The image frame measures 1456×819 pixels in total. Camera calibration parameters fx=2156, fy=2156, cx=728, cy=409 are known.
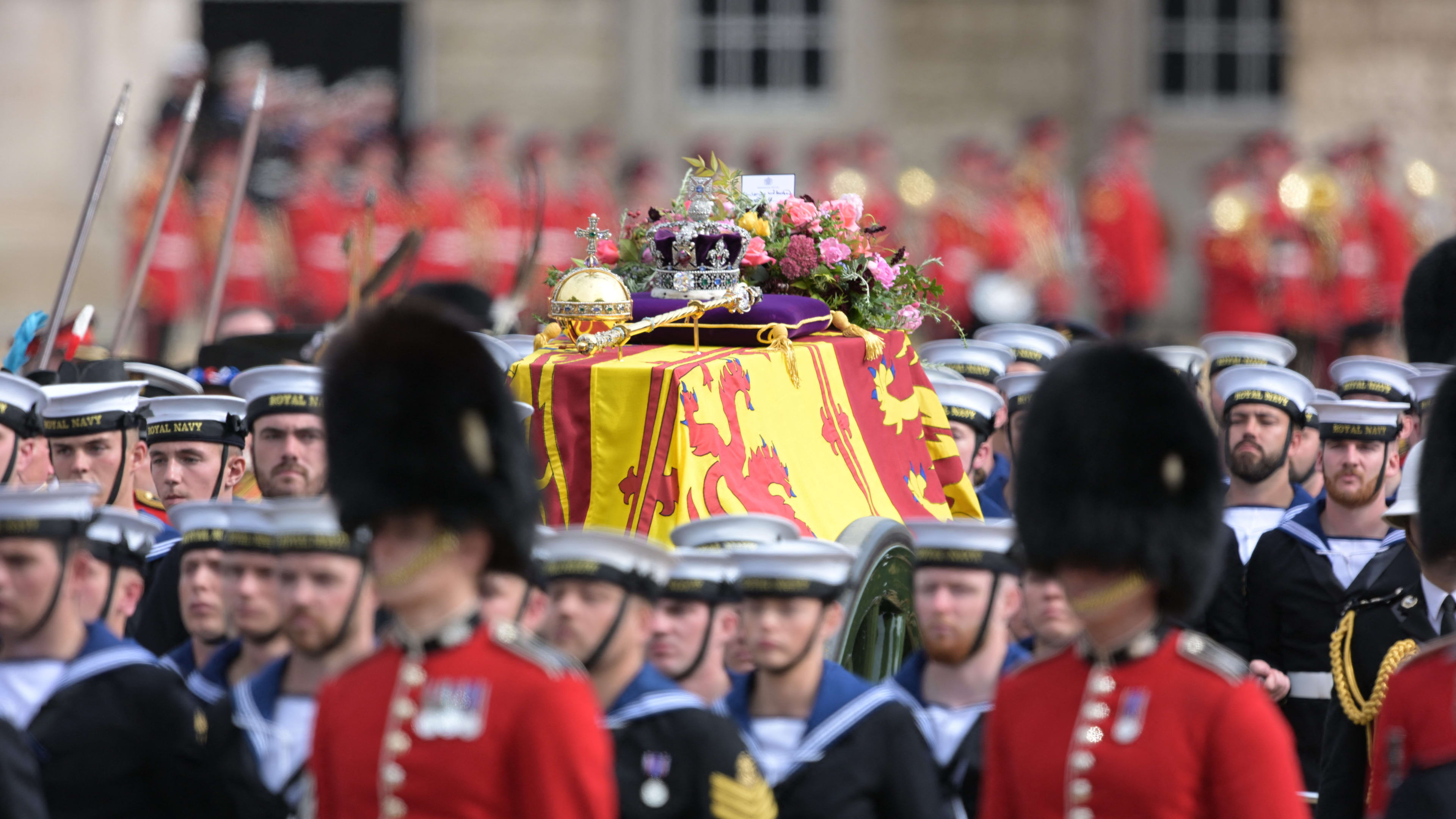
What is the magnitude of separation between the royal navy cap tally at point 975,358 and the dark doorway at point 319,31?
12.6 metres

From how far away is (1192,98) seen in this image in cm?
1998

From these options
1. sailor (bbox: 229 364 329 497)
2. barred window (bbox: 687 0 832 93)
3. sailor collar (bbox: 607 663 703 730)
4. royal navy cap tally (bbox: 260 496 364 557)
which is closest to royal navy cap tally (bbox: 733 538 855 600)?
sailor collar (bbox: 607 663 703 730)

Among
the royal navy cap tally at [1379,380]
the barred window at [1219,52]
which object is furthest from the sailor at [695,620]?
the barred window at [1219,52]

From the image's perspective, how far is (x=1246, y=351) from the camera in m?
7.38

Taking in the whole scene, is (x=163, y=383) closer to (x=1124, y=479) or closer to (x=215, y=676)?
(x=215, y=676)

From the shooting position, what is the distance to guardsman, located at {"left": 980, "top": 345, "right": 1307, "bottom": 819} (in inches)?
125

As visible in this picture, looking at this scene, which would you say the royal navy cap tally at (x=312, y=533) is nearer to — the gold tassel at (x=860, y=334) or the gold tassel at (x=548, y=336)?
the gold tassel at (x=548, y=336)

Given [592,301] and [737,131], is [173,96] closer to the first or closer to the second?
[737,131]

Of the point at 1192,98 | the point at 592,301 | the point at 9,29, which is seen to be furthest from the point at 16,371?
the point at 1192,98

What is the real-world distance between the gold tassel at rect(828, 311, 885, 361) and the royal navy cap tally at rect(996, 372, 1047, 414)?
16.8 inches

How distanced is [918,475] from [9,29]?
30.5ft

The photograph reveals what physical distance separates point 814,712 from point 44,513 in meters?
1.46

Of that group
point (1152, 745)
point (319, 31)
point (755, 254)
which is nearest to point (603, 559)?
point (1152, 745)

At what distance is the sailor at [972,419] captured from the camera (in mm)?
7102
